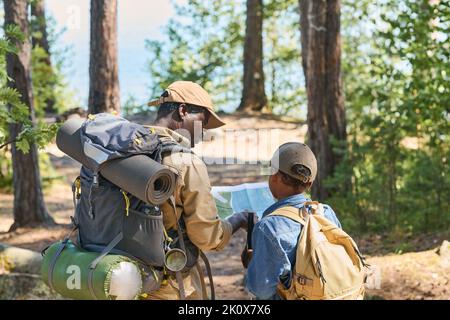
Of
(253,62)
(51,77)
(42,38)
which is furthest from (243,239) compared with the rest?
(42,38)

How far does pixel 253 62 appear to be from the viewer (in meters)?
19.4

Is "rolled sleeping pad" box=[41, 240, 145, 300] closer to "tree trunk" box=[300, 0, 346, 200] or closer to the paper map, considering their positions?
the paper map

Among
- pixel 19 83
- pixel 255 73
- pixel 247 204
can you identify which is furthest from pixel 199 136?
pixel 255 73

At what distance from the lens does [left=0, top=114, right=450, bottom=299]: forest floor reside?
7.43m

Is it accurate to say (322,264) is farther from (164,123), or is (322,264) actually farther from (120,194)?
(164,123)

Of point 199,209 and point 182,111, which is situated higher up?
point 182,111

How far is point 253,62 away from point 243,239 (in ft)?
31.4

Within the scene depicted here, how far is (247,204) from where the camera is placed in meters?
4.16

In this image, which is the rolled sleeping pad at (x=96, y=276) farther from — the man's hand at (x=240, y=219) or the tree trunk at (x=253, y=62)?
the tree trunk at (x=253, y=62)

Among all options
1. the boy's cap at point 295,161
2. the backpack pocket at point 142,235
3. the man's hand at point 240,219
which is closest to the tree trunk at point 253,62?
the man's hand at point 240,219

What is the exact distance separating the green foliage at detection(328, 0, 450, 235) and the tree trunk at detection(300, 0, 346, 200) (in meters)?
0.62

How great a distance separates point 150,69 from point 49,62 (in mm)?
3876

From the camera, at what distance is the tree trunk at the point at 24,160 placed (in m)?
10.0
